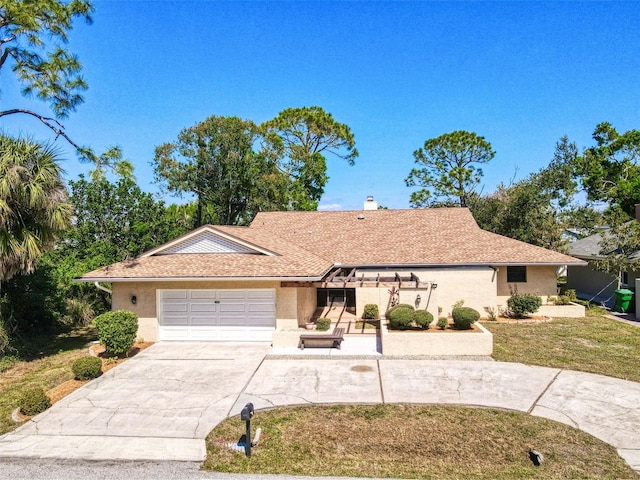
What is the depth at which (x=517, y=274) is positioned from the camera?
19.9 metres

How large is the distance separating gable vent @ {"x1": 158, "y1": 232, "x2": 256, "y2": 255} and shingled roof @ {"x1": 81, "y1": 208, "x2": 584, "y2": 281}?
11 cm

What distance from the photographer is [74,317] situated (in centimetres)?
1897

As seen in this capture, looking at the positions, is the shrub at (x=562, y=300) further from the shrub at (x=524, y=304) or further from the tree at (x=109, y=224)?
the tree at (x=109, y=224)

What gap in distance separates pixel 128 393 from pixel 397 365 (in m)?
7.16

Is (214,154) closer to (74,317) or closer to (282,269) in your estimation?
(74,317)

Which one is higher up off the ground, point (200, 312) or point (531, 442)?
point (200, 312)

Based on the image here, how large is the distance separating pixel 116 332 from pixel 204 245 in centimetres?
496

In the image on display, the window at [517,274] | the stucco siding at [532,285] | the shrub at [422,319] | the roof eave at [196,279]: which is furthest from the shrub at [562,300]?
the roof eave at [196,279]

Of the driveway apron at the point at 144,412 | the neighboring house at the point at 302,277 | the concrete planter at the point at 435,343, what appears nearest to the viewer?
the driveway apron at the point at 144,412

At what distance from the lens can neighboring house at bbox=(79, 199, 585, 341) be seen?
49.1ft

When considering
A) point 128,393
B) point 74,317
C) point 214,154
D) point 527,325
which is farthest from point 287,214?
point 128,393

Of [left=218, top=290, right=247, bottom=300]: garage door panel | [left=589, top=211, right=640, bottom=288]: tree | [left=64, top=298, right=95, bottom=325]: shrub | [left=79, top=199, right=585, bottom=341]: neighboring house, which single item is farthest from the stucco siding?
[left=64, top=298, right=95, bottom=325]: shrub

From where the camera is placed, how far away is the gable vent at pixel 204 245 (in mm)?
16672

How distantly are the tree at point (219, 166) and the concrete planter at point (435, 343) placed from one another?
22.8 meters
